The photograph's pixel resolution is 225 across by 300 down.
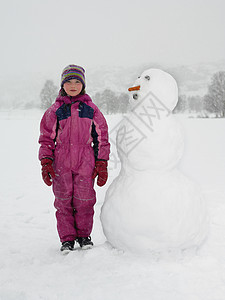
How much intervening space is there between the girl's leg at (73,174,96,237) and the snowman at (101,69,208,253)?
27cm

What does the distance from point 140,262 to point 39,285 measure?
668mm

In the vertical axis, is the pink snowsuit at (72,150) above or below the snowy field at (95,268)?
above

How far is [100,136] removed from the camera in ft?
7.31

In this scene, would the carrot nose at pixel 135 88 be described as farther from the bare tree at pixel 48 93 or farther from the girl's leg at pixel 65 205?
the bare tree at pixel 48 93

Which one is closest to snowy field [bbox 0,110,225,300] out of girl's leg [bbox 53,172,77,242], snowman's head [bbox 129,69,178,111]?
girl's leg [bbox 53,172,77,242]

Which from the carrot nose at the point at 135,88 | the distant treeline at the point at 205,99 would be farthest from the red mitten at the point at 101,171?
the distant treeline at the point at 205,99

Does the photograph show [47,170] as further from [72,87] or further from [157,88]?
[157,88]

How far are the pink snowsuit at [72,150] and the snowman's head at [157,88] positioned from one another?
0.42m

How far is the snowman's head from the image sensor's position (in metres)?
1.95

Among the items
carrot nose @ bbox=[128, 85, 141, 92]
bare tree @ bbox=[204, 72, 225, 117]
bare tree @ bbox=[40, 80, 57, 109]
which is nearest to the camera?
carrot nose @ bbox=[128, 85, 141, 92]

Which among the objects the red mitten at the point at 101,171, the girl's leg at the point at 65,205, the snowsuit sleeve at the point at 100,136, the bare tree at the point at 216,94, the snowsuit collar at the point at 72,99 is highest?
the bare tree at the point at 216,94

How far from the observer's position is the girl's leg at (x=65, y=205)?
7.22ft

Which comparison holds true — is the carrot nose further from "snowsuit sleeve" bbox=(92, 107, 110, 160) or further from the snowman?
"snowsuit sleeve" bbox=(92, 107, 110, 160)

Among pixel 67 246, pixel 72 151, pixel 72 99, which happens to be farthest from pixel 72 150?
pixel 67 246
